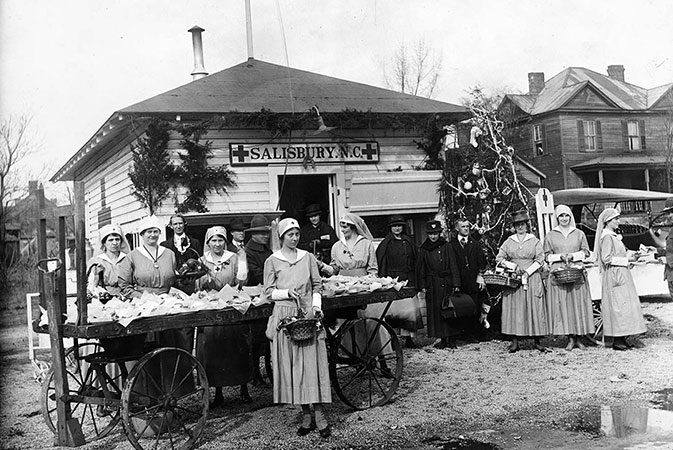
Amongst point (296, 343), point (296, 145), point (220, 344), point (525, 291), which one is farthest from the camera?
point (296, 145)

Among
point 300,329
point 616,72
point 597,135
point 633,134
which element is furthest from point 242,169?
point 616,72

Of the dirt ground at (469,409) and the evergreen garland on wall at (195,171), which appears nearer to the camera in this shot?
the dirt ground at (469,409)

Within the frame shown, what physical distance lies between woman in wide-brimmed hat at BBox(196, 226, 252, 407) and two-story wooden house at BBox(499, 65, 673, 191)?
26.3 metres

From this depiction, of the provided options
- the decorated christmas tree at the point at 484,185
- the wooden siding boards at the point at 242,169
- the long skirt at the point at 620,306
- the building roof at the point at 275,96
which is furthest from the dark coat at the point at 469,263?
the building roof at the point at 275,96

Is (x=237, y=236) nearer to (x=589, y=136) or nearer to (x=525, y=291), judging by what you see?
(x=525, y=291)

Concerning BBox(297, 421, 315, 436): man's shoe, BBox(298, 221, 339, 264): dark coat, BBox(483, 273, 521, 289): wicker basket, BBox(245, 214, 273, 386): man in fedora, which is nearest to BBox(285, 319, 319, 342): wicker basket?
BBox(297, 421, 315, 436): man's shoe

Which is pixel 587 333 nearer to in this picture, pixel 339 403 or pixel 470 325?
pixel 470 325

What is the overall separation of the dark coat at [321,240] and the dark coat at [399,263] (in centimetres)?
79

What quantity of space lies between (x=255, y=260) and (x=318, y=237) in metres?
2.10

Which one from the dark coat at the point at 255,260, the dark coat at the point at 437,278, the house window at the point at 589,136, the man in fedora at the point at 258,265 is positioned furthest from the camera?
the house window at the point at 589,136

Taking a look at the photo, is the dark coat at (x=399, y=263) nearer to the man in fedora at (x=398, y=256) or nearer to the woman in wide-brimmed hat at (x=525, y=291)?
the man in fedora at (x=398, y=256)

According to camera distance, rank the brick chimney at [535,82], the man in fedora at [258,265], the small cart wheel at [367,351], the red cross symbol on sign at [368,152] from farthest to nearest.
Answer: the brick chimney at [535,82] → the red cross symbol on sign at [368,152] → the man in fedora at [258,265] → the small cart wheel at [367,351]

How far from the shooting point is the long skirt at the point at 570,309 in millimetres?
9664

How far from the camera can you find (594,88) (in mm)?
31766
